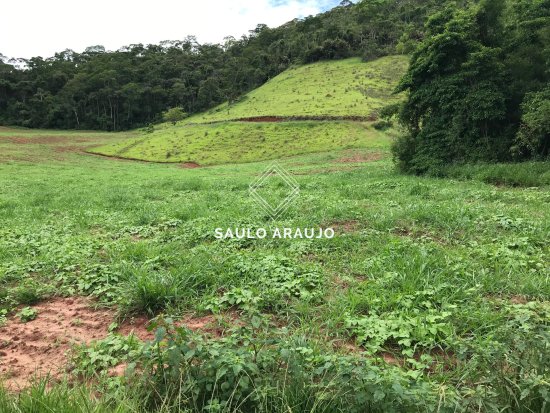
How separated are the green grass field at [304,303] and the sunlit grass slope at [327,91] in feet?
129

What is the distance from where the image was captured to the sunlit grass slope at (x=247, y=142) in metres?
38.5

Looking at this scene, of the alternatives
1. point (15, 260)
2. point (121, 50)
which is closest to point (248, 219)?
point (15, 260)

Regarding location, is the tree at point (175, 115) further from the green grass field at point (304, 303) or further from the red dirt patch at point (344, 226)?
the red dirt patch at point (344, 226)

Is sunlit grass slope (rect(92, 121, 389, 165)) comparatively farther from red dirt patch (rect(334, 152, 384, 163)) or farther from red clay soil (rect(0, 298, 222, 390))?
red clay soil (rect(0, 298, 222, 390))

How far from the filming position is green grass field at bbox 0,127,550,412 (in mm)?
2627

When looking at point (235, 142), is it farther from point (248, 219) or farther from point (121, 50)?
point (121, 50)

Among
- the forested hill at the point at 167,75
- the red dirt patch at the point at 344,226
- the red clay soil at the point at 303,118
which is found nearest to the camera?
the red dirt patch at the point at 344,226

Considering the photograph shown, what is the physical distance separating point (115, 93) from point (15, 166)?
176 ft

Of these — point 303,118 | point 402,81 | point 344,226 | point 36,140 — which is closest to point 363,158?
point 402,81

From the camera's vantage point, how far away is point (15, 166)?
96.6 ft

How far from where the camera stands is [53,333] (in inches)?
165

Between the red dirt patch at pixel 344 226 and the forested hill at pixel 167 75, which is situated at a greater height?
the forested hill at pixel 167 75

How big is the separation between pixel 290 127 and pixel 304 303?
138 feet

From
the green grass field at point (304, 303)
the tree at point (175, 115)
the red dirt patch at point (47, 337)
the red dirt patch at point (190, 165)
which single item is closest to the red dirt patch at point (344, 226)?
the green grass field at point (304, 303)
